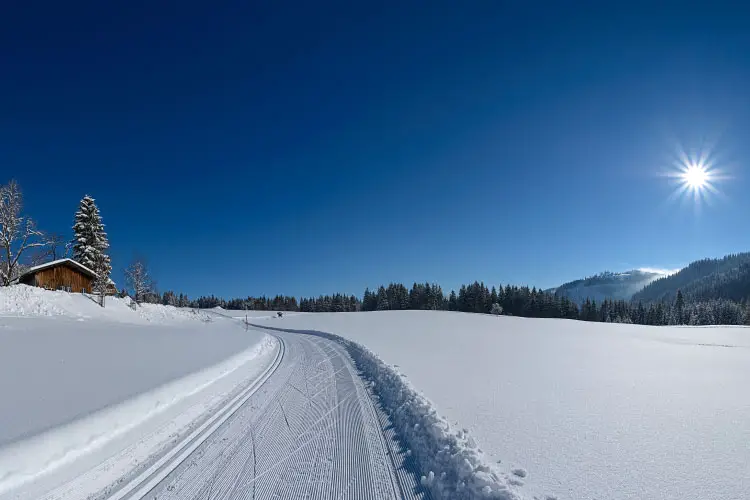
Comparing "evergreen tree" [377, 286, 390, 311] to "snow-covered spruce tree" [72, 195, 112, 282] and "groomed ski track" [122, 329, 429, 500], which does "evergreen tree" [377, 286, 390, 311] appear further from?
"groomed ski track" [122, 329, 429, 500]

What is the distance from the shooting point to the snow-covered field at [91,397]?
435 cm

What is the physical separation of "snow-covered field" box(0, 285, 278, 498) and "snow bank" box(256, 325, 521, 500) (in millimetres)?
3890

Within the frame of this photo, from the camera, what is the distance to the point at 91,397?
21.4 feet

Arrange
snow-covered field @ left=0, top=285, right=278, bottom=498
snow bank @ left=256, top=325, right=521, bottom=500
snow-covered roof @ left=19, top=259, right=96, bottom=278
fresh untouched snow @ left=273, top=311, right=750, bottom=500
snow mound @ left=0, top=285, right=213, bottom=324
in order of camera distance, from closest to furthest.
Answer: snow bank @ left=256, top=325, right=521, bottom=500
fresh untouched snow @ left=273, top=311, right=750, bottom=500
snow-covered field @ left=0, top=285, right=278, bottom=498
snow mound @ left=0, top=285, right=213, bottom=324
snow-covered roof @ left=19, top=259, right=96, bottom=278

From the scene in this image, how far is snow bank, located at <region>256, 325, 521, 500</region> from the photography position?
3.87 m

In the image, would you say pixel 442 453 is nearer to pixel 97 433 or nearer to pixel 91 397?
pixel 97 433

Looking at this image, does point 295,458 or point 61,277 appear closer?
point 295,458

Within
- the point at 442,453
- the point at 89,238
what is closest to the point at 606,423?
the point at 442,453

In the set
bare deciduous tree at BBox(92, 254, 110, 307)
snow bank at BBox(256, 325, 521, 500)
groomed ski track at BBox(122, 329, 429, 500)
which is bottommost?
groomed ski track at BBox(122, 329, 429, 500)

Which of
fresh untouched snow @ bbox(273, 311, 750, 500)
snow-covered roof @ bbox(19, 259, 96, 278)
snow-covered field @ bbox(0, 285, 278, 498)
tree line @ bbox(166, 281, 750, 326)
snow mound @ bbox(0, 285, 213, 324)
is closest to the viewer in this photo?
fresh untouched snow @ bbox(273, 311, 750, 500)

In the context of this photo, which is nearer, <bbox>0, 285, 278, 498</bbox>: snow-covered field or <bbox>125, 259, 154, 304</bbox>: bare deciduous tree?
<bbox>0, 285, 278, 498</bbox>: snow-covered field

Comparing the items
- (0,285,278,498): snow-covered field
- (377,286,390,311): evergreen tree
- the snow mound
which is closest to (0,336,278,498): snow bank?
(0,285,278,498): snow-covered field

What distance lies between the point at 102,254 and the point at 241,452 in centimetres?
4378

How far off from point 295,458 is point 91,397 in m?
4.51
